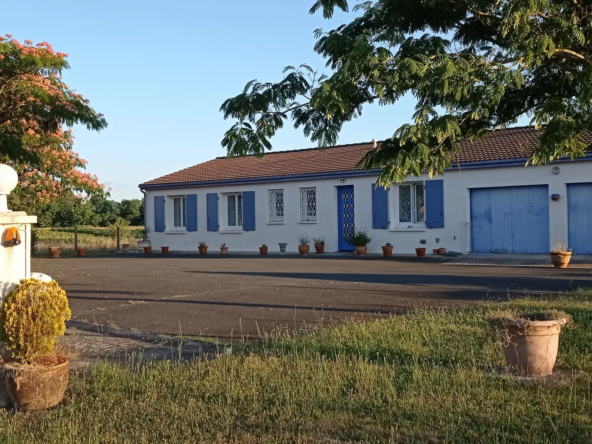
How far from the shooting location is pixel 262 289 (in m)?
12.0

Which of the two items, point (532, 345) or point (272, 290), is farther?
point (272, 290)

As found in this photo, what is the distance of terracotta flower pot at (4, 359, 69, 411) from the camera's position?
16.0ft

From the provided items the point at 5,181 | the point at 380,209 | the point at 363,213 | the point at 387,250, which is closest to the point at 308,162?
the point at 363,213

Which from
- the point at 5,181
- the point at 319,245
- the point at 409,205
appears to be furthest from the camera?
the point at 319,245

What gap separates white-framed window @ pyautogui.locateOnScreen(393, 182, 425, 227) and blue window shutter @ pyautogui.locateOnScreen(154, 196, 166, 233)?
35.2 ft

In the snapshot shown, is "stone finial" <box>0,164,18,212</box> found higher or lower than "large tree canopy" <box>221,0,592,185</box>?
lower

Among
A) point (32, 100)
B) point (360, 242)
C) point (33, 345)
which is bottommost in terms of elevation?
point (33, 345)

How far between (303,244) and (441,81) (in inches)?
708

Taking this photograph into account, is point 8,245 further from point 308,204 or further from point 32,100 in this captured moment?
point 308,204

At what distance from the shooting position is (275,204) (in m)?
25.0

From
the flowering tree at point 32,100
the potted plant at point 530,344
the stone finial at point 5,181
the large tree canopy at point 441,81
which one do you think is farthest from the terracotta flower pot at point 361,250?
the potted plant at point 530,344

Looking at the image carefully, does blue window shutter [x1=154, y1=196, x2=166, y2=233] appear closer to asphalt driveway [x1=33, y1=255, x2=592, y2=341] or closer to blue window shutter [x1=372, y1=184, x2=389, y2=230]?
asphalt driveway [x1=33, y1=255, x2=592, y2=341]

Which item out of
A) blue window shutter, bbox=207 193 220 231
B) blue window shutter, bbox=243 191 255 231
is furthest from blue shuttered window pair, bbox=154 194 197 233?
blue window shutter, bbox=243 191 255 231

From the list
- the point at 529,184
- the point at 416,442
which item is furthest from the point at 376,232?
the point at 416,442
